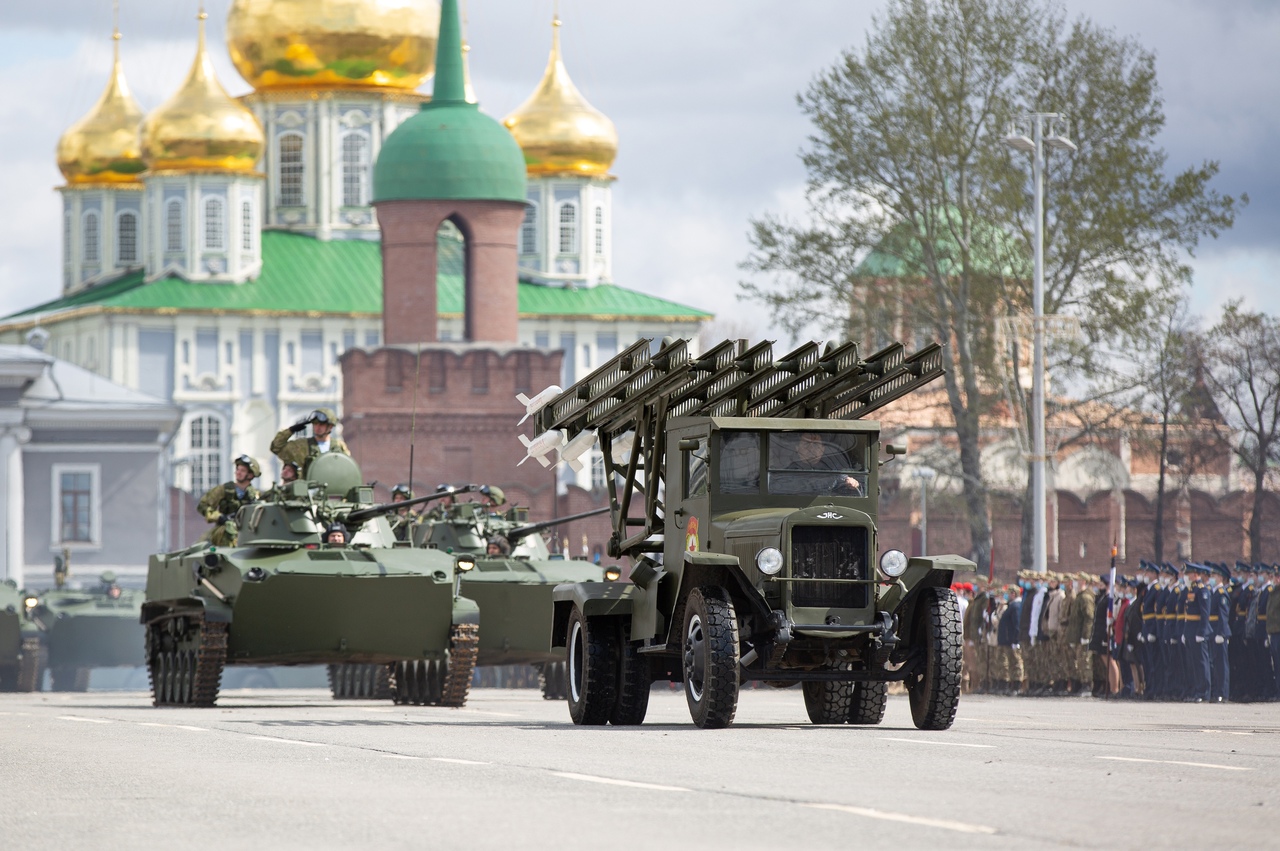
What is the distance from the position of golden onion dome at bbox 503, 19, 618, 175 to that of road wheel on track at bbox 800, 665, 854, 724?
82393 millimetres

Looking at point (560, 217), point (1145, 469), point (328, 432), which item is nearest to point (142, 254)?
point (560, 217)

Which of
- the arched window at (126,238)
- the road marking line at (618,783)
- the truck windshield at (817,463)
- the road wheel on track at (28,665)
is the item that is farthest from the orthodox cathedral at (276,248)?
the road marking line at (618,783)

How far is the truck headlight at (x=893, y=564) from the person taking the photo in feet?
55.4

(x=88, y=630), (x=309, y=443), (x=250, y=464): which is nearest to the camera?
(x=250, y=464)

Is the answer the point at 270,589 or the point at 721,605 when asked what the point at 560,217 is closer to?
the point at 270,589

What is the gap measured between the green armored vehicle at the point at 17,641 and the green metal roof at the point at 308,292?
59.3m

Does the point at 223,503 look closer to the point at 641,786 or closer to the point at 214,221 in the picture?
the point at 641,786

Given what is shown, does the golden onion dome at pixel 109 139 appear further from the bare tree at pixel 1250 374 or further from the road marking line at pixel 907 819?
the road marking line at pixel 907 819

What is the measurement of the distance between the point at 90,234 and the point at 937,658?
98.7m

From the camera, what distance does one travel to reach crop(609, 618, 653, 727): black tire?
1798cm

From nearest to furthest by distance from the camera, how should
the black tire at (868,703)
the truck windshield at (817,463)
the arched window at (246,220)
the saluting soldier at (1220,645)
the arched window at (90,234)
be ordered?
the truck windshield at (817,463), the black tire at (868,703), the saluting soldier at (1220,645), the arched window at (246,220), the arched window at (90,234)

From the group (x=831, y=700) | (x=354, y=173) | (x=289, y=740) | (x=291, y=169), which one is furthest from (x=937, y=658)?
(x=291, y=169)

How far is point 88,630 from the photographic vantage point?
4416 centimetres

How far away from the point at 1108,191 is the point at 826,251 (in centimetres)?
513
